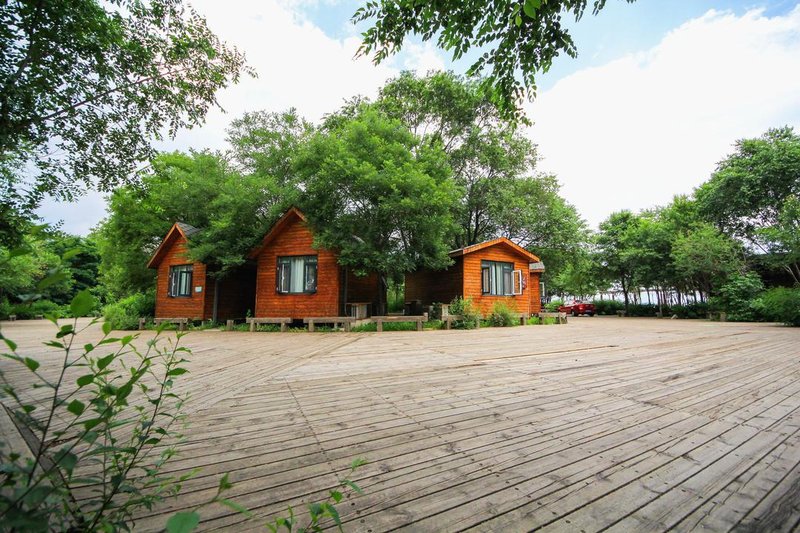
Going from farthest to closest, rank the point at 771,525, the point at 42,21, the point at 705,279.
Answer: the point at 705,279 → the point at 42,21 → the point at 771,525

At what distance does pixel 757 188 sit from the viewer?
786 inches

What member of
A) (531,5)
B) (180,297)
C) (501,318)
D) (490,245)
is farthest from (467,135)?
(531,5)

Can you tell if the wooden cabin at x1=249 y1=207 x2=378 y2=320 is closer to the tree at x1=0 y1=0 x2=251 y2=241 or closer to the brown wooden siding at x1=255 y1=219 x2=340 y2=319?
the brown wooden siding at x1=255 y1=219 x2=340 y2=319

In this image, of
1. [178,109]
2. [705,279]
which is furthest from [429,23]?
[705,279]

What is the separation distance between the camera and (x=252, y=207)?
→ 13336 mm

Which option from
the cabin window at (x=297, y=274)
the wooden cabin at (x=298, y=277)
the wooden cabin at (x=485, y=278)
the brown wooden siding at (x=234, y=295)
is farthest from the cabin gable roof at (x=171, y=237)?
the wooden cabin at (x=485, y=278)

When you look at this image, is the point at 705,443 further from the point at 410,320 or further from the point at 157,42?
the point at 410,320

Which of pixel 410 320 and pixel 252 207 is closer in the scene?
pixel 410 320

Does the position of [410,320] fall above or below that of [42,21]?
below

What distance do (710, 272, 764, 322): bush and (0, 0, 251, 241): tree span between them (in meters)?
22.8

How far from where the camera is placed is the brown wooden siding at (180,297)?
1450 cm

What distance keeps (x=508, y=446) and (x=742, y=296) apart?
2197 cm

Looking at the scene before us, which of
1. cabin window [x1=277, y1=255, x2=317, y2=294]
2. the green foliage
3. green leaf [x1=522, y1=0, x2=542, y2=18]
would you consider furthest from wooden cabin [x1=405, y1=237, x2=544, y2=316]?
the green foliage

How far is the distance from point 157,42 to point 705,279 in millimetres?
26414
